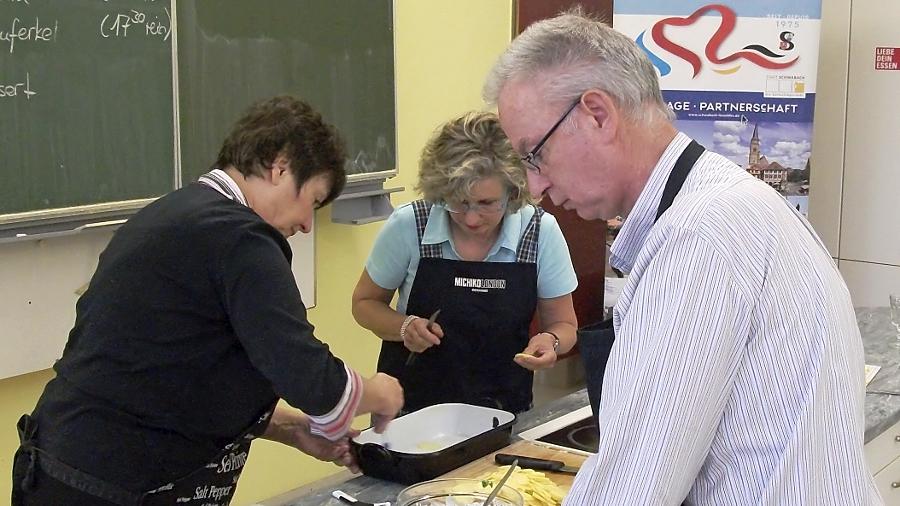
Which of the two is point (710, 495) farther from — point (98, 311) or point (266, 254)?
point (98, 311)

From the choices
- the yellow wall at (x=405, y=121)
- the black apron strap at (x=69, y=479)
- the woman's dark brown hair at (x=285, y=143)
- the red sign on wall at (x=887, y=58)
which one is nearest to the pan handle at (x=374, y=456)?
the black apron strap at (x=69, y=479)

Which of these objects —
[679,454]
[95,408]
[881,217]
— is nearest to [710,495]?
[679,454]

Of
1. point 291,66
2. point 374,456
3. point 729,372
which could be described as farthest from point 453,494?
point 291,66

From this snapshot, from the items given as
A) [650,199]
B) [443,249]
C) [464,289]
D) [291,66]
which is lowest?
[464,289]

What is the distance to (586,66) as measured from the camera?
134 cm

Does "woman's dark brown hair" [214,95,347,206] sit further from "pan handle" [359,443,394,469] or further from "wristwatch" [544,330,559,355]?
"wristwatch" [544,330,559,355]

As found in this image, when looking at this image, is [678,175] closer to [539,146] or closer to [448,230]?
[539,146]

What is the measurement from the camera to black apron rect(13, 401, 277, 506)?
189cm

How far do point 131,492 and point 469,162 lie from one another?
1.25 metres

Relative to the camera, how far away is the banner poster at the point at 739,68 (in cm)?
443

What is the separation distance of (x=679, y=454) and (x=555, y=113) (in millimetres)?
487

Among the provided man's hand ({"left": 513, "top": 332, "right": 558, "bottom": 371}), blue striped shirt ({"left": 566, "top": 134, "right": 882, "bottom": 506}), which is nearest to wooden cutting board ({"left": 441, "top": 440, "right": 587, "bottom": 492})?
man's hand ({"left": 513, "top": 332, "right": 558, "bottom": 371})

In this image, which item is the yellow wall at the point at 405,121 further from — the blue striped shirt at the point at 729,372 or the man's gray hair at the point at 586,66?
the blue striped shirt at the point at 729,372

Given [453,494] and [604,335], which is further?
[453,494]
